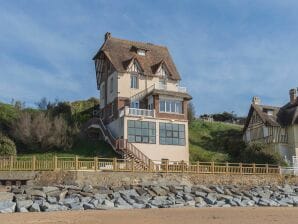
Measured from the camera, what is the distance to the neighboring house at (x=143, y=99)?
4081 cm

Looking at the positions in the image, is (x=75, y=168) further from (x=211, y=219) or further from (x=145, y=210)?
(x=211, y=219)

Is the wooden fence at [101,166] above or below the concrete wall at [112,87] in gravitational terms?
below

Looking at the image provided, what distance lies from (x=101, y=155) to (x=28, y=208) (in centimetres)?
1556

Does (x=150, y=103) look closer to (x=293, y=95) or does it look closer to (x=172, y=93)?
(x=172, y=93)

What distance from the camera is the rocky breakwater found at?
25.2 m

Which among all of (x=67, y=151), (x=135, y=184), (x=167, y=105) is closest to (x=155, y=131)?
(x=167, y=105)

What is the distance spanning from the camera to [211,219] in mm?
21219

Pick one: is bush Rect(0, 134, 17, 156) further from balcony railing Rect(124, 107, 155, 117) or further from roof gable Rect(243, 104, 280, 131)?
→ roof gable Rect(243, 104, 280, 131)

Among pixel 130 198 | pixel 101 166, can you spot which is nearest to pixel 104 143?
pixel 101 166

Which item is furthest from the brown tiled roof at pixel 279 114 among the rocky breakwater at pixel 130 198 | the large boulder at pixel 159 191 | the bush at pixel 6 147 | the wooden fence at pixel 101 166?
the bush at pixel 6 147

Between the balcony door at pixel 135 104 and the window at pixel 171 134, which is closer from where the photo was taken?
the window at pixel 171 134

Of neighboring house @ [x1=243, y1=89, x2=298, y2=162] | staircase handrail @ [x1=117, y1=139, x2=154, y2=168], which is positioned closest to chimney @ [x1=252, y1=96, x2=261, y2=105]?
neighboring house @ [x1=243, y1=89, x2=298, y2=162]

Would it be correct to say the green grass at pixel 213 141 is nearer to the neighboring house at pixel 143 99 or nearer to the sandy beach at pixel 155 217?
the neighboring house at pixel 143 99

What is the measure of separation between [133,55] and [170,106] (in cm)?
652
